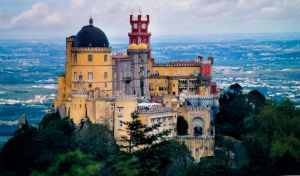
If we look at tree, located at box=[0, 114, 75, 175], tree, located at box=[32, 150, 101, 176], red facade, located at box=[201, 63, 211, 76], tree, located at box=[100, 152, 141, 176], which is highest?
red facade, located at box=[201, 63, 211, 76]

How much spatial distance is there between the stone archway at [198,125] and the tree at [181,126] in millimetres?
833

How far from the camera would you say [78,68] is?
75.6m

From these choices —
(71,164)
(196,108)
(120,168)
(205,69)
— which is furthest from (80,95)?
(71,164)

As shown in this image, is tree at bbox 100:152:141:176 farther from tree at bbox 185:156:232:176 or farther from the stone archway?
the stone archway

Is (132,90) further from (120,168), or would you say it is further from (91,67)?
(120,168)

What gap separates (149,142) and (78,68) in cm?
2394

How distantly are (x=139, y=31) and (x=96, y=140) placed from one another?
31.7 metres

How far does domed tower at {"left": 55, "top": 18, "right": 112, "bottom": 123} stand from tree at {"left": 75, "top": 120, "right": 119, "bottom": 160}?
6384 millimetres

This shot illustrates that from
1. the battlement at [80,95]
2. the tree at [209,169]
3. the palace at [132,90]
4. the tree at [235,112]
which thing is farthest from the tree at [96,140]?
the tree at [235,112]

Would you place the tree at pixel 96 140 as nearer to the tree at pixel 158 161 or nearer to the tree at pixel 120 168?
the tree at pixel 158 161

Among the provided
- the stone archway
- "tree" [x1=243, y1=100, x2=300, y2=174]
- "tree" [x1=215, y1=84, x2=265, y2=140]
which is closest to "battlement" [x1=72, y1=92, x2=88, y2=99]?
the stone archway

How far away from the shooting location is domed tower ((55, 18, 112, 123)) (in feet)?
247

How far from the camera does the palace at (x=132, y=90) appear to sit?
70.5m

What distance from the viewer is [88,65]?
75.6 metres
